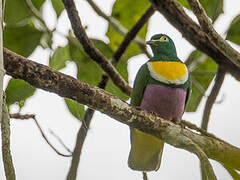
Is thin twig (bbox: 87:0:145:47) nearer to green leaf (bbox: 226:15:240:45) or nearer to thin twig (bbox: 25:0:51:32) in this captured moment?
thin twig (bbox: 25:0:51:32)

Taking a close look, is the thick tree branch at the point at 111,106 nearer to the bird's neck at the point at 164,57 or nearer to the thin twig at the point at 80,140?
the thin twig at the point at 80,140

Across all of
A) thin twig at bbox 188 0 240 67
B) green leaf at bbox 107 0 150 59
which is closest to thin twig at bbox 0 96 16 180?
thin twig at bbox 188 0 240 67

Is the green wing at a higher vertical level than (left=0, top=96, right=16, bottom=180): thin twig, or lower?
higher

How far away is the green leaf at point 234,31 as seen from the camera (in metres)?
2.62

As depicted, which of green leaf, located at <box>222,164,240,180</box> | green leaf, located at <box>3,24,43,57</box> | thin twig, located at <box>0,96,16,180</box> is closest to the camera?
thin twig, located at <box>0,96,16,180</box>

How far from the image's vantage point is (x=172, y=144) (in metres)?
2.09

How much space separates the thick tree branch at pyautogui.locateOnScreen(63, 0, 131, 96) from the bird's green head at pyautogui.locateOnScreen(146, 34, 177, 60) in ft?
1.31

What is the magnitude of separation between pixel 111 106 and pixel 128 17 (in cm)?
135

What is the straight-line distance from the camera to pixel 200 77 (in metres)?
3.02

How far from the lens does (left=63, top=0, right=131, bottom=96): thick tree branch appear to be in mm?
2361

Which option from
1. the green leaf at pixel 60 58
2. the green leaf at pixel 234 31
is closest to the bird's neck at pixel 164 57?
the green leaf at pixel 234 31

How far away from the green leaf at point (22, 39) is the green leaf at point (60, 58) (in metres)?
0.16

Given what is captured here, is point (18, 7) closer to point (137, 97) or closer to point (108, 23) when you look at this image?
point (108, 23)

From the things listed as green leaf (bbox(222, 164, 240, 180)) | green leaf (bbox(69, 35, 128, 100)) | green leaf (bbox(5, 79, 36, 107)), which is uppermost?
green leaf (bbox(69, 35, 128, 100))
